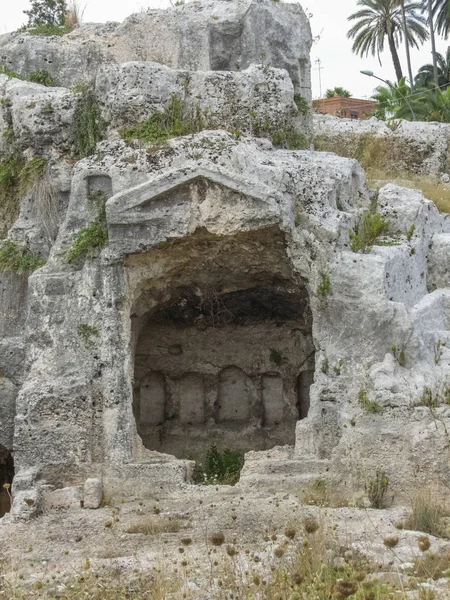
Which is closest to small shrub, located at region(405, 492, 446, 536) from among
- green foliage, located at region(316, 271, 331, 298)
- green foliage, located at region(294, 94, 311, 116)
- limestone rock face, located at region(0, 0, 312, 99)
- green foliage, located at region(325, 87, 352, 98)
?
green foliage, located at region(316, 271, 331, 298)

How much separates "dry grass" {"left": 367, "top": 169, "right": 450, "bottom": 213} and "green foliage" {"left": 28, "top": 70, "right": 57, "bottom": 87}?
5.16 metres

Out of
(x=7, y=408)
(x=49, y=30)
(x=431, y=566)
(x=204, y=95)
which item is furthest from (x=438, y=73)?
(x=431, y=566)

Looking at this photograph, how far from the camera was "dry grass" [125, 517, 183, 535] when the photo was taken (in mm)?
10297

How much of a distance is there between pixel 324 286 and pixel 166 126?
3036 millimetres

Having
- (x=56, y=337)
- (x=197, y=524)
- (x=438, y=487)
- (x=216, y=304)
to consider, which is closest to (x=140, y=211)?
(x=56, y=337)

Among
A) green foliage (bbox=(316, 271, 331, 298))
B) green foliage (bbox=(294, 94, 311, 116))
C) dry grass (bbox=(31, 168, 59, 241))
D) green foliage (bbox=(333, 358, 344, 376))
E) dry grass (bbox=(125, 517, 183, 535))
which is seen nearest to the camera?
dry grass (bbox=(125, 517, 183, 535))

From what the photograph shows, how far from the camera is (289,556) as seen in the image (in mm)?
8023

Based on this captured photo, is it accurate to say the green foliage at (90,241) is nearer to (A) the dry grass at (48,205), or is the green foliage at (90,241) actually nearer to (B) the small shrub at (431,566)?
(A) the dry grass at (48,205)

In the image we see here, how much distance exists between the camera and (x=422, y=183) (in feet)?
54.9

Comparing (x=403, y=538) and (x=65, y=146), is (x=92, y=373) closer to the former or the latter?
(x=65, y=146)

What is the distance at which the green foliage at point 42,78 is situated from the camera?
1597cm

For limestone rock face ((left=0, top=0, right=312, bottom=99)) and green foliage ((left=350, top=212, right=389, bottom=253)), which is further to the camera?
limestone rock face ((left=0, top=0, right=312, bottom=99))

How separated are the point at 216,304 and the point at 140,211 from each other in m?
2.82

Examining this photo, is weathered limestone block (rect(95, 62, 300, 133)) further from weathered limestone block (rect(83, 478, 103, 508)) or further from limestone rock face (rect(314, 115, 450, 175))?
weathered limestone block (rect(83, 478, 103, 508))
